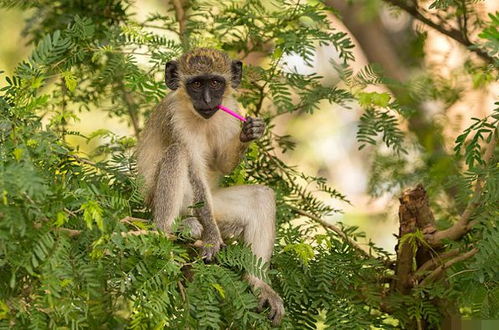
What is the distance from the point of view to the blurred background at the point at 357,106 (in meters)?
10.2

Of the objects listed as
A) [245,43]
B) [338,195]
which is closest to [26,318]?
[338,195]

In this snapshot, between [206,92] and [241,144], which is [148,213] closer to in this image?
[241,144]

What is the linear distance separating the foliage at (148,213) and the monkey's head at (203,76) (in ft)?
0.62

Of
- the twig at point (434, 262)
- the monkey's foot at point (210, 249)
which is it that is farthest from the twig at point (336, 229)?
the monkey's foot at point (210, 249)

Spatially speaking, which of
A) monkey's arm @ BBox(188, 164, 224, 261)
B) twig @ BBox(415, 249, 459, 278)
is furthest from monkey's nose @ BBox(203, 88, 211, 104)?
twig @ BBox(415, 249, 459, 278)

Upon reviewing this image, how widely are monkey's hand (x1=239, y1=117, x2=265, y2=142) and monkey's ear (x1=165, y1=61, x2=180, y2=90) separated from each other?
0.83 m

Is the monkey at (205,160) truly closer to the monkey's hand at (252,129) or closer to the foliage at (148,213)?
the monkey's hand at (252,129)

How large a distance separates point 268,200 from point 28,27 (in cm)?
362

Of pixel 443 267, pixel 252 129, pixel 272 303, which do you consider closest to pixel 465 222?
pixel 443 267

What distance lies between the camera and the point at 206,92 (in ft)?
25.0

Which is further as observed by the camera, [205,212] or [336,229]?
[336,229]

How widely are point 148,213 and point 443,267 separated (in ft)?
8.05

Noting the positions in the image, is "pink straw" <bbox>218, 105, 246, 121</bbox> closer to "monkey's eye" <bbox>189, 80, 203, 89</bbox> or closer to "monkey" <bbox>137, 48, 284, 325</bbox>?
"monkey" <bbox>137, 48, 284, 325</bbox>

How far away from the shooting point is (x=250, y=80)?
329 inches
